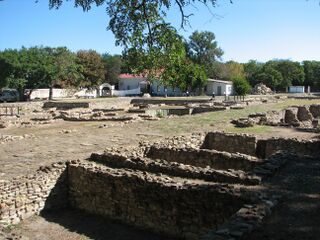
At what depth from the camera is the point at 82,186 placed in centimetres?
988

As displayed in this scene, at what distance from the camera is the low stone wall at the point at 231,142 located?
1412 centimetres

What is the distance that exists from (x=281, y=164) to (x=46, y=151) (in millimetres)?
7352

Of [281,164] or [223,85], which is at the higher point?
[223,85]

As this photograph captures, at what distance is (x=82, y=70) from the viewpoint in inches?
2131

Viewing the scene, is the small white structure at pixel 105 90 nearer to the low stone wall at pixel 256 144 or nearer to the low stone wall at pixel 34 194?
the low stone wall at pixel 256 144

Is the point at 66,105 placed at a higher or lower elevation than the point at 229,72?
lower

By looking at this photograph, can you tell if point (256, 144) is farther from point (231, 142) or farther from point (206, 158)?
point (206, 158)

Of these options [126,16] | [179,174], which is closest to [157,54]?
[126,16]

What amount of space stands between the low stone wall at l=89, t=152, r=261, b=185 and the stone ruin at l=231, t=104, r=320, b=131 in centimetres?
936

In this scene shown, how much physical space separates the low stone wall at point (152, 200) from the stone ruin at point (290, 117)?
33.5 ft

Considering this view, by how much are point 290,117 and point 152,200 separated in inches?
816

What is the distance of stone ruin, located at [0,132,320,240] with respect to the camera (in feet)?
23.2

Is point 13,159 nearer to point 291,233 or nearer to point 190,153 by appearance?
point 190,153

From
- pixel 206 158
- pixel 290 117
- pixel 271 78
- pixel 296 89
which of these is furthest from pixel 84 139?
pixel 296 89
